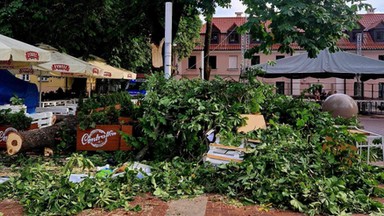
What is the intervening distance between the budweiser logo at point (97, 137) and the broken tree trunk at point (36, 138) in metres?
0.43

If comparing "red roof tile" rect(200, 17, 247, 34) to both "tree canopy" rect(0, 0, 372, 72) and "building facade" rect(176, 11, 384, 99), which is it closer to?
"building facade" rect(176, 11, 384, 99)

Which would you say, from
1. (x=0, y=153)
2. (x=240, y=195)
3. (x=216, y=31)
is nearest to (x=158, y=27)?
(x=0, y=153)

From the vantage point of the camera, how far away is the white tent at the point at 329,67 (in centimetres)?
1777

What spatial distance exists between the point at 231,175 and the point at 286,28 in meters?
3.09

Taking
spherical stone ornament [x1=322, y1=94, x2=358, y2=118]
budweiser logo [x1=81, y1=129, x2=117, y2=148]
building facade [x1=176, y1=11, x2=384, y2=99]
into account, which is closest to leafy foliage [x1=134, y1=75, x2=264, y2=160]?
budweiser logo [x1=81, y1=129, x2=117, y2=148]

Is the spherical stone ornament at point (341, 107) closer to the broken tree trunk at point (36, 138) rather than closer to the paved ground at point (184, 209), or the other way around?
the paved ground at point (184, 209)

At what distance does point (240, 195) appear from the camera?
4926 mm

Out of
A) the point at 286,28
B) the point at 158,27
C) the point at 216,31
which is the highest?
the point at 216,31

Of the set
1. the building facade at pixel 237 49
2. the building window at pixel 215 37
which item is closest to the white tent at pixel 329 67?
the building facade at pixel 237 49

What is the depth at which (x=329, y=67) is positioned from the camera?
17.9 m

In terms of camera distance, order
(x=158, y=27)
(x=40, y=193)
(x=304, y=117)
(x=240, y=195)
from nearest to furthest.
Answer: (x=40, y=193), (x=240, y=195), (x=304, y=117), (x=158, y=27)

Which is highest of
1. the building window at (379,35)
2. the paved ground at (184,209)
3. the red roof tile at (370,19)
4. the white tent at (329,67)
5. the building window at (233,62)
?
the red roof tile at (370,19)

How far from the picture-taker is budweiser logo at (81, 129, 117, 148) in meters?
7.23

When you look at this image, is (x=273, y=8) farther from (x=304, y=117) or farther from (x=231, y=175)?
(x=231, y=175)
